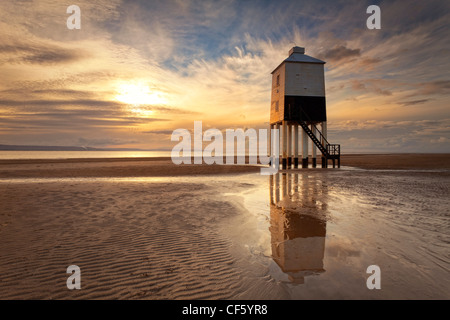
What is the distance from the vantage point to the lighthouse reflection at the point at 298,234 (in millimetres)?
4652

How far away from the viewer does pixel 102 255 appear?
5.13 metres

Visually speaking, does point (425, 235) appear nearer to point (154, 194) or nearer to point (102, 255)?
point (102, 255)

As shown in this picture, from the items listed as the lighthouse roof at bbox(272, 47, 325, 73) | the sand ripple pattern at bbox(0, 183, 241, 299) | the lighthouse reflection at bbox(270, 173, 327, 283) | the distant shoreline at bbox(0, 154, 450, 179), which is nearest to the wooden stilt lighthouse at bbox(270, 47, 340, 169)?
the lighthouse roof at bbox(272, 47, 325, 73)

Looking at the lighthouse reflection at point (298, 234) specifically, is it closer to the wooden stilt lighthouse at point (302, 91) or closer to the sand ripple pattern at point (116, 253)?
the sand ripple pattern at point (116, 253)

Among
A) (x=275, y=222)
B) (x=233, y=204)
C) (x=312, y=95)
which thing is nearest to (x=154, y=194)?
(x=233, y=204)

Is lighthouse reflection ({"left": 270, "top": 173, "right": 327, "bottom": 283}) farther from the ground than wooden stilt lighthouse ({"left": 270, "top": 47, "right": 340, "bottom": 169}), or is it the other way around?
wooden stilt lighthouse ({"left": 270, "top": 47, "right": 340, "bottom": 169})

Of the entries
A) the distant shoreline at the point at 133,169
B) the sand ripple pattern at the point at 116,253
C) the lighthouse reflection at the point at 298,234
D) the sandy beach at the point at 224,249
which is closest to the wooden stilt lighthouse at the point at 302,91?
the distant shoreline at the point at 133,169

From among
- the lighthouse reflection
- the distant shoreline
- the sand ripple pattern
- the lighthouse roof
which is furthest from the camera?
the lighthouse roof

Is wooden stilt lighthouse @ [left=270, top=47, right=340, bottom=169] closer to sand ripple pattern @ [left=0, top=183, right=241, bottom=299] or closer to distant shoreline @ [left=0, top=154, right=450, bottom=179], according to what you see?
distant shoreline @ [left=0, top=154, right=450, bottom=179]

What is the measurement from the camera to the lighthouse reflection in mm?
4652

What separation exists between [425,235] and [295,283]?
4.78 m
